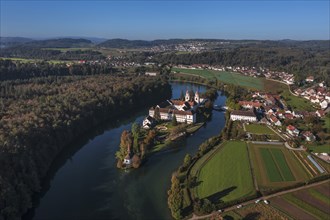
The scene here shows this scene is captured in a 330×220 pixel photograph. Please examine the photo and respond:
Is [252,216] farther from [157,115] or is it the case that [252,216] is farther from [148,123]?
[157,115]

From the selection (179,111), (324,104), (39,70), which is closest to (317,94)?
(324,104)

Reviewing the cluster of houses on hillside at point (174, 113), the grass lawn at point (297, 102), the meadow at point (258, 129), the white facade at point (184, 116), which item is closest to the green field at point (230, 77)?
the grass lawn at point (297, 102)

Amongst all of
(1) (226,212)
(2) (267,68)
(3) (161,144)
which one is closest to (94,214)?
(1) (226,212)

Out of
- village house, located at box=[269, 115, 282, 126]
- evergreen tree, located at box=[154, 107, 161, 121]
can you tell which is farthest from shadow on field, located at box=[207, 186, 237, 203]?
evergreen tree, located at box=[154, 107, 161, 121]

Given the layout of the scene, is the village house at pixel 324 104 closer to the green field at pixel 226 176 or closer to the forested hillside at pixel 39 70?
the green field at pixel 226 176

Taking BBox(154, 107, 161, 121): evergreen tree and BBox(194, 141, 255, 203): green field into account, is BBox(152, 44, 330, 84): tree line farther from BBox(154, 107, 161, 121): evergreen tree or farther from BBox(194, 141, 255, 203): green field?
BBox(194, 141, 255, 203): green field
